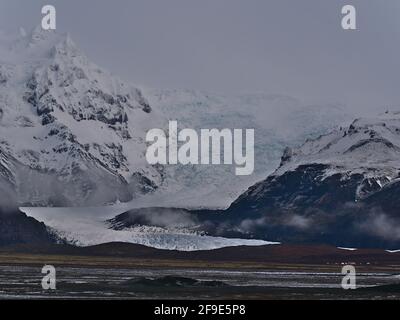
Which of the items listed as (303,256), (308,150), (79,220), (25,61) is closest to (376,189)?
(308,150)

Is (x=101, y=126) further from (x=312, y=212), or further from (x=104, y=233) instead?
(x=312, y=212)

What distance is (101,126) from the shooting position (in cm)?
11256

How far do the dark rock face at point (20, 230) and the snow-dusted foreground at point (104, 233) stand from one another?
67cm

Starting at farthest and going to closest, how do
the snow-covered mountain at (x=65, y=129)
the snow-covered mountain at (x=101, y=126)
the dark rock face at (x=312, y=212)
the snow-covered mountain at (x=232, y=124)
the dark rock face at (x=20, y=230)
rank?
the snow-covered mountain at (x=65, y=129) < the dark rock face at (x=20, y=230) < the dark rock face at (x=312, y=212) < the snow-covered mountain at (x=101, y=126) < the snow-covered mountain at (x=232, y=124)

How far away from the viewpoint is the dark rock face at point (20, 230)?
82.8 metres

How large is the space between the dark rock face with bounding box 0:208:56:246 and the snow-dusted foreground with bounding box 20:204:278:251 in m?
0.67

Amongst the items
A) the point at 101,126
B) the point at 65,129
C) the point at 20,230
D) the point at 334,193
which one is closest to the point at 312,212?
the point at 334,193

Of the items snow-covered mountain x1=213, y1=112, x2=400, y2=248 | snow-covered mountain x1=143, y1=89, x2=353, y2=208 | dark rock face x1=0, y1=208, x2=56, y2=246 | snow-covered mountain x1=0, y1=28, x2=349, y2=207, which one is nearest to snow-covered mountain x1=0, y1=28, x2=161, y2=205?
snow-covered mountain x1=0, y1=28, x2=349, y2=207

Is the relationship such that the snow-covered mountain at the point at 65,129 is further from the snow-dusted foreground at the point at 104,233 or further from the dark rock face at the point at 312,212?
the dark rock face at the point at 312,212

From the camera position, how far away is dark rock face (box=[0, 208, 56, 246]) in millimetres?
82750

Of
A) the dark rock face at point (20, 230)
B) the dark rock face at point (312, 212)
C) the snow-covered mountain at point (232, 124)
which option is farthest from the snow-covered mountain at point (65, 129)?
the dark rock face at point (312, 212)

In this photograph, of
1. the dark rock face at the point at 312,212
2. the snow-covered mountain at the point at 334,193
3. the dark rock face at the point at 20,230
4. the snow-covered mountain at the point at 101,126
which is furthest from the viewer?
the dark rock face at the point at 20,230
